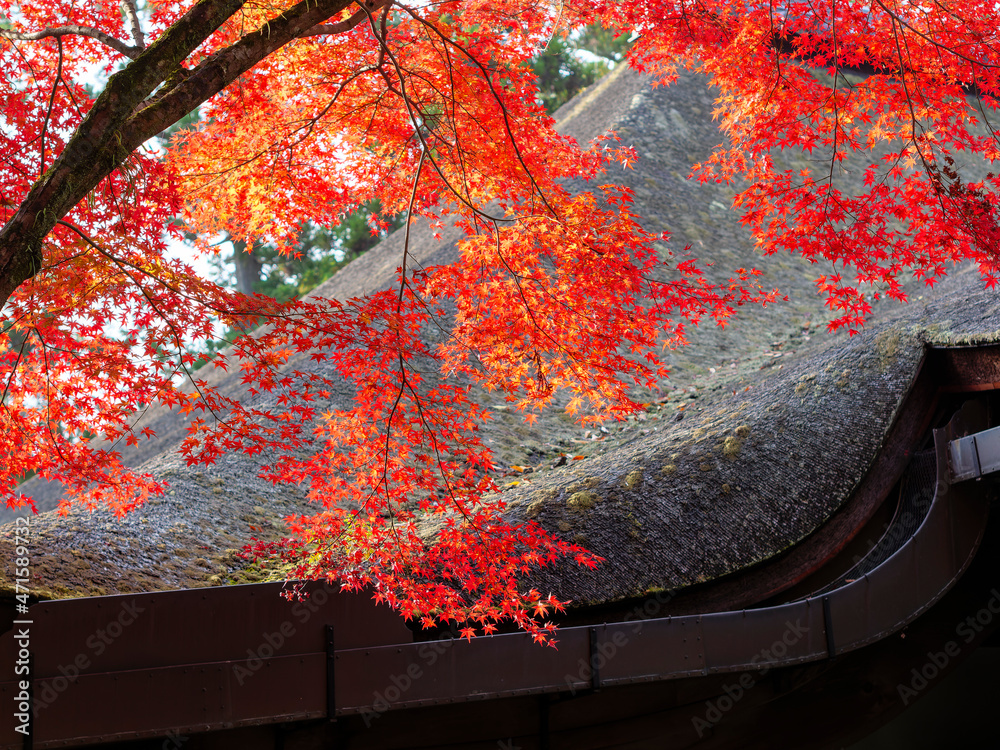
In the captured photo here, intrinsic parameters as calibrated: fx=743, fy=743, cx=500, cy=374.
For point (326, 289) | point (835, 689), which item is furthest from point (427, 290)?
point (326, 289)

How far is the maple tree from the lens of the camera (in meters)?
3.39

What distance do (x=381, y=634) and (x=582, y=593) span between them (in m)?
1.08

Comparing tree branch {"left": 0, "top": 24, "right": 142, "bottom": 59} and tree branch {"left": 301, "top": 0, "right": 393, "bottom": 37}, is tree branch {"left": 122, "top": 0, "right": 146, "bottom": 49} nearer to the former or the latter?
tree branch {"left": 0, "top": 24, "right": 142, "bottom": 59}

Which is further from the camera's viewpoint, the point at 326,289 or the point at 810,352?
the point at 326,289

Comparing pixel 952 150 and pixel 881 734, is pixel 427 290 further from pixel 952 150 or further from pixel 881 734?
pixel 952 150

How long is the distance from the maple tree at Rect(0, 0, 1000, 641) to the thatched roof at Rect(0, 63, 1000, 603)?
1.06 feet

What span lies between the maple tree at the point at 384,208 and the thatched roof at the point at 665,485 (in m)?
0.32

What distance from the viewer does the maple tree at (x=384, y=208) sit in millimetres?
3393

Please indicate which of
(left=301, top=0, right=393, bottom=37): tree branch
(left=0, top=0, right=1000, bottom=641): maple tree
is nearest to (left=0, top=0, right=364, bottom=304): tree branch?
(left=0, top=0, right=1000, bottom=641): maple tree

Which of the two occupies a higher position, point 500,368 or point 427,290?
point 427,290

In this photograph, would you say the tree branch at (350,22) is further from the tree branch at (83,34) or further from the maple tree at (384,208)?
the tree branch at (83,34)

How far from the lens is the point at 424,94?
4.89 m

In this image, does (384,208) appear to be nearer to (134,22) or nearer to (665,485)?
(134,22)

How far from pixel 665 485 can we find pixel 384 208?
288 centimetres
